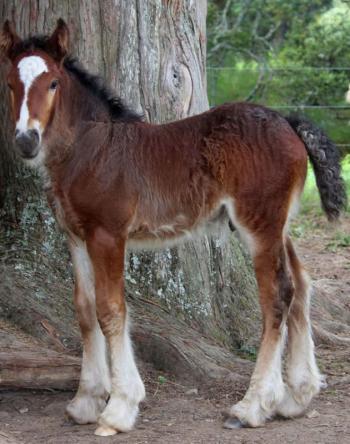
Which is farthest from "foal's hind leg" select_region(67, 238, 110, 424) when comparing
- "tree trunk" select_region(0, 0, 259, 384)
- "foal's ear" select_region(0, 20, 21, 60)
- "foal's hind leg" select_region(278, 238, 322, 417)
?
"foal's ear" select_region(0, 20, 21, 60)

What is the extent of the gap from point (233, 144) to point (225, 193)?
322 mm

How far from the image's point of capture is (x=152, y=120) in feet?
21.3

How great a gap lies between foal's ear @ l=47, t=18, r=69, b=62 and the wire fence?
12371 mm

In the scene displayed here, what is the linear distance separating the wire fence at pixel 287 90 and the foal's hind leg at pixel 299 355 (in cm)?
1192

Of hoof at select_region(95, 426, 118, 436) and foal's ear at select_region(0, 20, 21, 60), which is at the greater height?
foal's ear at select_region(0, 20, 21, 60)

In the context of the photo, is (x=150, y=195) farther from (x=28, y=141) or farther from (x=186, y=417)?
(x=186, y=417)

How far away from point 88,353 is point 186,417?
764mm

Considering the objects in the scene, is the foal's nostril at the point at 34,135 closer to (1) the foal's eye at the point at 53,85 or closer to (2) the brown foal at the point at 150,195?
(2) the brown foal at the point at 150,195

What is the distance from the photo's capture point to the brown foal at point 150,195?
5.36 metres

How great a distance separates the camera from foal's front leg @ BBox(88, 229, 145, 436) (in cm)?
531

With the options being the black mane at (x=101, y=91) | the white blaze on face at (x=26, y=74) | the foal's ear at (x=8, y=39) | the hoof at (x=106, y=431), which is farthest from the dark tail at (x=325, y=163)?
the hoof at (x=106, y=431)

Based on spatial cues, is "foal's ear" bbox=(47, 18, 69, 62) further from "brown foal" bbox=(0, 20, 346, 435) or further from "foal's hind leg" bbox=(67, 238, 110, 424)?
"foal's hind leg" bbox=(67, 238, 110, 424)

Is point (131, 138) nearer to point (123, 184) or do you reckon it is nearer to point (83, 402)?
point (123, 184)

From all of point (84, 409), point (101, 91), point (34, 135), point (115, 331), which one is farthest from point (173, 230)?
point (84, 409)
